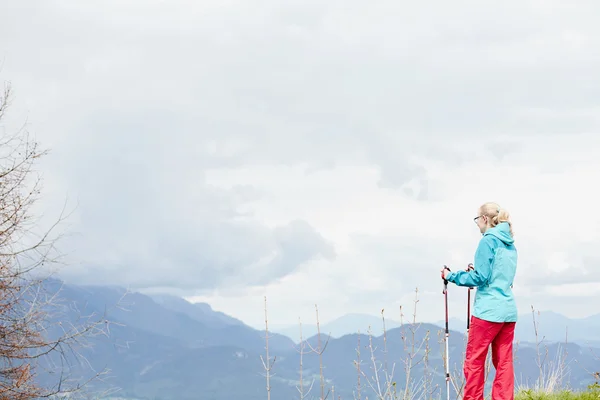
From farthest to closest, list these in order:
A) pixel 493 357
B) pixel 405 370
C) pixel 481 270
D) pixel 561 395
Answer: pixel 561 395 → pixel 405 370 → pixel 493 357 → pixel 481 270

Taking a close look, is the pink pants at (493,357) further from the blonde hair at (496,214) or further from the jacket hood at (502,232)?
the blonde hair at (496,214)

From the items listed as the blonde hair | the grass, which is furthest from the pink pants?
the grass

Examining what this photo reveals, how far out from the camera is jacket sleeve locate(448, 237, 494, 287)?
21.9ft

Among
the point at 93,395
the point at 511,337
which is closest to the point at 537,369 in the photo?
the point at 511,337

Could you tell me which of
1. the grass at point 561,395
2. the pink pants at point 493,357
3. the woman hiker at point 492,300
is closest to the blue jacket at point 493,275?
the woman hiker at point 492,300

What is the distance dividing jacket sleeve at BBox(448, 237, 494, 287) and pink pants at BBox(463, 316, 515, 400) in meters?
0.42

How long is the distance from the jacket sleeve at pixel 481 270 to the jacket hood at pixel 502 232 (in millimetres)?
90

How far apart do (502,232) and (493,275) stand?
1.43 feet

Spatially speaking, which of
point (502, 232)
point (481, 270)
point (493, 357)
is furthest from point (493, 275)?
point (493, 357)

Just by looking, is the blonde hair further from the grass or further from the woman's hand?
the grass

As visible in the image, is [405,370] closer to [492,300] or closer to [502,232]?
[492,300]

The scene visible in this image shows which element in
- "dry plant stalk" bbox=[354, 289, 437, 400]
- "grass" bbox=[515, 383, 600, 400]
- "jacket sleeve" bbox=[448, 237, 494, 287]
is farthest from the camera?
"grass" bbox=[515, 383, 600, 400]

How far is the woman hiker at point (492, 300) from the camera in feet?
22.0

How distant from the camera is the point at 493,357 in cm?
712
